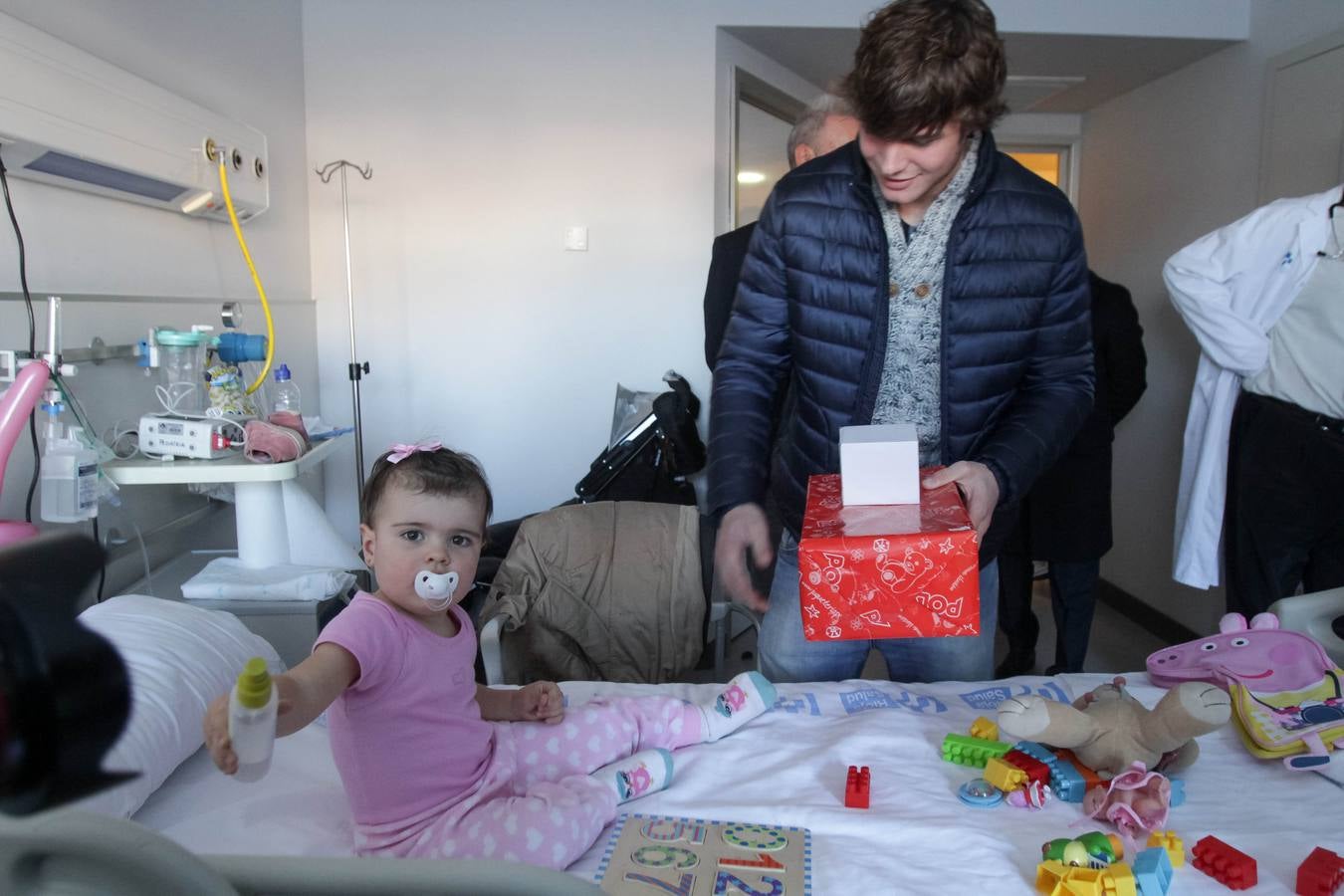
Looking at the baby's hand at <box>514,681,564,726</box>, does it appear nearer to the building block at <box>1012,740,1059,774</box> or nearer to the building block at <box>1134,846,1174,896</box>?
the building block at <box>1012,740,1059,774</box>

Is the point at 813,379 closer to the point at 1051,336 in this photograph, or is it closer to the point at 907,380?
the point at 907,380

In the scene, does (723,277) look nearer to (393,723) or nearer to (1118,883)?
(393,723)

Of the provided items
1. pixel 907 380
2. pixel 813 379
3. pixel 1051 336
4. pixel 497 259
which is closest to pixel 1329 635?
pixel 1051 336

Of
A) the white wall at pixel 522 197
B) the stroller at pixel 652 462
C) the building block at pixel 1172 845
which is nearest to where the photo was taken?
the building block at pixel 1172 845

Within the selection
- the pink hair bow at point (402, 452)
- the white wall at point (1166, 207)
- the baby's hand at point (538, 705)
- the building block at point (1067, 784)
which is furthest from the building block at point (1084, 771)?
the white wall at point (1166, 207)

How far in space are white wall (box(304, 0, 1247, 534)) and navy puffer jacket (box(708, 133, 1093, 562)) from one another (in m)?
2.04

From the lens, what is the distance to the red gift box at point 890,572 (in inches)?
46.1

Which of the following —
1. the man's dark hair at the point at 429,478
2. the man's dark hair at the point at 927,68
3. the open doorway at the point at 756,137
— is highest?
the open doorway at the point at 756,137

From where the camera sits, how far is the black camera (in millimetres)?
367

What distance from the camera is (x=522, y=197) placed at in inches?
136

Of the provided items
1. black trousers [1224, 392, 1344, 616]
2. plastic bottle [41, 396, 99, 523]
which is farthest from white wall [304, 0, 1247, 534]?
plastic bottle [41, 396, 99, 523]

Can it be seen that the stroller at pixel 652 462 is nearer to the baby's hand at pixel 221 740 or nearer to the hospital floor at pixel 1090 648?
the hospital floor at pixel 1090 648

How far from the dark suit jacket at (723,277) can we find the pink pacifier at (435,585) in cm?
126

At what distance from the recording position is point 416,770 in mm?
1315
